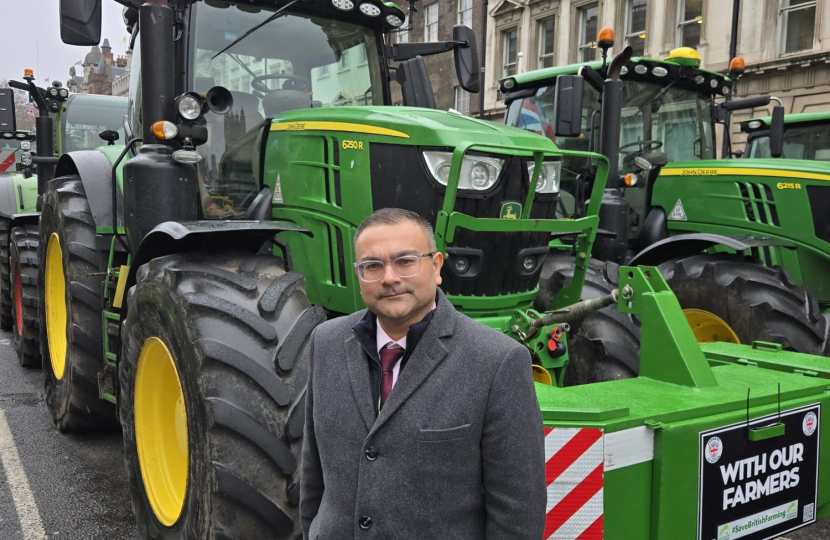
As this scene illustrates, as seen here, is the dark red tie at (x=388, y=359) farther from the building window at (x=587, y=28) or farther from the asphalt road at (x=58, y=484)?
the building window at (x=587, y=28)

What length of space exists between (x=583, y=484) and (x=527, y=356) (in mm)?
848

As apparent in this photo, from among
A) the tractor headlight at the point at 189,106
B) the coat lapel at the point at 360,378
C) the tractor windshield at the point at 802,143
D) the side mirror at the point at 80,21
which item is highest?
the side mirror at the point at 80,21

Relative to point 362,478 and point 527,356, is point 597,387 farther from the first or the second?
point 362,478

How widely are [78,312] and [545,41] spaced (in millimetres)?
21226

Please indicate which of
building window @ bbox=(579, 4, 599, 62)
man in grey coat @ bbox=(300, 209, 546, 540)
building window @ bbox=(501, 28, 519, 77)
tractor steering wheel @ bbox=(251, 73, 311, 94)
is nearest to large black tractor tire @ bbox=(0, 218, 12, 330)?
tractor steering wheel @ bbox=(251, 73, 311, 94)

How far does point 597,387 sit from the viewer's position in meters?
2.94

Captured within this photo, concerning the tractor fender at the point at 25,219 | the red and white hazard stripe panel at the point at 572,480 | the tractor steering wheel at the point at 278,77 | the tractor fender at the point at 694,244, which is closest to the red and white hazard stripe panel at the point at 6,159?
the tractor fender at the point at 25,219

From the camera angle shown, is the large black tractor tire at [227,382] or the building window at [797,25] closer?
the large black tractor tire at [227,382]

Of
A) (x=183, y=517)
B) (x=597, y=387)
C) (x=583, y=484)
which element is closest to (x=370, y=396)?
(x=583, y=484)

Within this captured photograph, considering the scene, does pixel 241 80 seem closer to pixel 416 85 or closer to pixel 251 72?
pixel 251 72

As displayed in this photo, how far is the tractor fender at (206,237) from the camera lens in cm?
331

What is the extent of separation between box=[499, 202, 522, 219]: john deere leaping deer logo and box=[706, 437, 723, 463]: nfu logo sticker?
55.2 inches

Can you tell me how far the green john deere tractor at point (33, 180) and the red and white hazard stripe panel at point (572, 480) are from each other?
19.4 feet

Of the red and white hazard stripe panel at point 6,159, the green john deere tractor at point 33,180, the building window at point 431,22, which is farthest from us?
the building window at point 431,22
